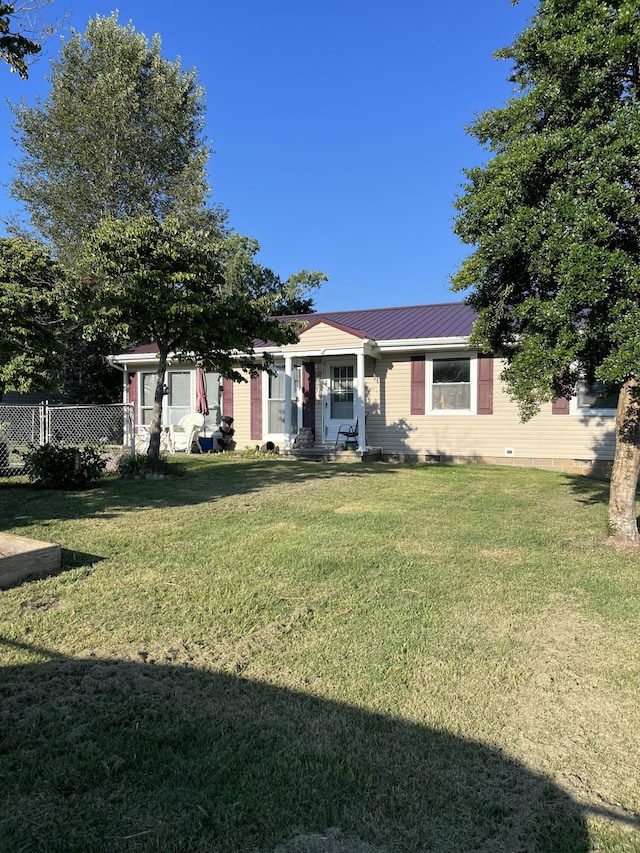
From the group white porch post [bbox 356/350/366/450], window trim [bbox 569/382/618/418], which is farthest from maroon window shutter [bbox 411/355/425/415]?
window trim [bbox 569/382/618/418]

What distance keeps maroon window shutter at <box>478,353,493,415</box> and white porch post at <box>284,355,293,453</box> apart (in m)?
4.54

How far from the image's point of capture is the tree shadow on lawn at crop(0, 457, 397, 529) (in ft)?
21.5

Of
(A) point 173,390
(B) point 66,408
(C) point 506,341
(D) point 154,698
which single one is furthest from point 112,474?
(D) point 154,698

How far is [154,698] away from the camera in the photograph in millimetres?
2443

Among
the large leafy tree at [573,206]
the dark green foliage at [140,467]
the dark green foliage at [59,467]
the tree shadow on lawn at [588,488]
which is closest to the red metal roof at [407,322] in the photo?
the tree shadow on lawn at [588,488]

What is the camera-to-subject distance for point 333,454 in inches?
503

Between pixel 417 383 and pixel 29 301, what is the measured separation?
8230 mm

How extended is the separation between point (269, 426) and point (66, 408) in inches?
211

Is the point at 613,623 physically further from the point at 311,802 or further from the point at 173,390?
the point at 173,390

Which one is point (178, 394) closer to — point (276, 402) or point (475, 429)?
point (276, 402)

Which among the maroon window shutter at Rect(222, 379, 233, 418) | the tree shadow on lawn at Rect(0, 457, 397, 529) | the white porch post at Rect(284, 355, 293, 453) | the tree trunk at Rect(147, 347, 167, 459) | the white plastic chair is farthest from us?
the maroon window shutter at Rect(222, 379, 233, 418)

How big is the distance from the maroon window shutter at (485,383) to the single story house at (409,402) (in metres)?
0.02

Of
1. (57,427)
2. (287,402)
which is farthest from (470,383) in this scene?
(57,427)

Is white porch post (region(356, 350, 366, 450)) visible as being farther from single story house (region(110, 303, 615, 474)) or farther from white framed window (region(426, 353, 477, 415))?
white framed window (region(426, 353, 477, 415))
